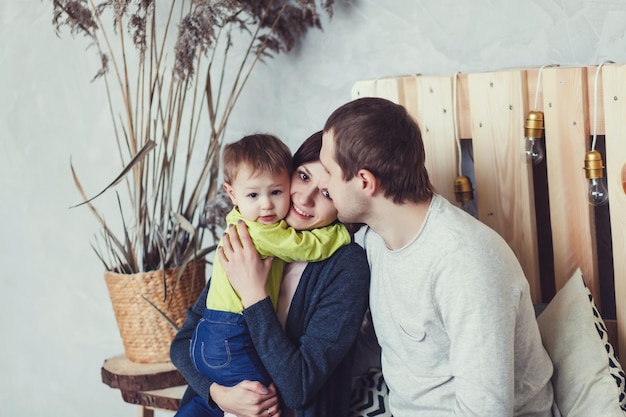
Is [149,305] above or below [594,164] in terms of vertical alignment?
below

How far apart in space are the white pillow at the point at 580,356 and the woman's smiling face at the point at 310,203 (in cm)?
57

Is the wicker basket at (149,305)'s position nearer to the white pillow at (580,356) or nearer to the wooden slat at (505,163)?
the wooden slat at (505,163)

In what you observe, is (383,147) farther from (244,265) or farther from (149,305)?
(149,305)

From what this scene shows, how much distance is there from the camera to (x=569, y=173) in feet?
5.99

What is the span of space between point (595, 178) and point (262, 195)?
29.8 inches

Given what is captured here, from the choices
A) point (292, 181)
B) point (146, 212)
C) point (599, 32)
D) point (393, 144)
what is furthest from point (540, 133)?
point (146, 212)

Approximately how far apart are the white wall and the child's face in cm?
68

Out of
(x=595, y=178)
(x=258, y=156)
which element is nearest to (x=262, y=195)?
(x=258, y=156)

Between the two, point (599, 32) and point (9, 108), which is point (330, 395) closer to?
point (599, 32)

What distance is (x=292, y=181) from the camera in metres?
1.73

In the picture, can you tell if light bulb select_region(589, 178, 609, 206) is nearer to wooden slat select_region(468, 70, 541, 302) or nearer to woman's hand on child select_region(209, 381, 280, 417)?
wooden slat select_region(468, 70, 541, 302)

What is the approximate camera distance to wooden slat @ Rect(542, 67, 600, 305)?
5.85 feet

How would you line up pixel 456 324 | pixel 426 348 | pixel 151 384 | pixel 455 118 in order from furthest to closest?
pixel 151 384 < pixel 455 118 < pixel 426 348 < pixel 456 324

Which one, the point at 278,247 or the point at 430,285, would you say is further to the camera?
the point at 278,247
